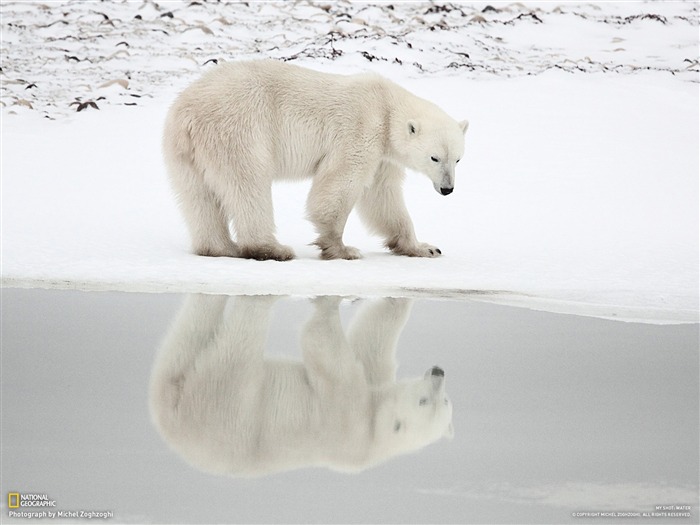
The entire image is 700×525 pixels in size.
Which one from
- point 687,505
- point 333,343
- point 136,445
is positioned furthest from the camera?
point 333,343

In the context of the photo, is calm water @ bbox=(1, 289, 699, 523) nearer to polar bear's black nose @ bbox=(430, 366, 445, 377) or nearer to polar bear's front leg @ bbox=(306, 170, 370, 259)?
polar bear's black nose @ bbox=(430, 366, 445, 377)

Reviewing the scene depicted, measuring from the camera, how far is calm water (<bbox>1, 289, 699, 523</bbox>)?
89.7 inches

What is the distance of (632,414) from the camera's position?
2965 millimetres

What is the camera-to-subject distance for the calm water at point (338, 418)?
7.48 feet

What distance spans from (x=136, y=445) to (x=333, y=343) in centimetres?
126

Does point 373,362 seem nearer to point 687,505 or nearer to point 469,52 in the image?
point 687,505

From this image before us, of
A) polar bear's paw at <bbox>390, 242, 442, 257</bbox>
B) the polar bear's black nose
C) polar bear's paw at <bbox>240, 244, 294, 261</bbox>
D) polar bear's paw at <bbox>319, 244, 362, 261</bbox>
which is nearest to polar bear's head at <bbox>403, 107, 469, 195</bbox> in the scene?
polar bear's paw at <bbox>390, 242, 442, 257</bbox>

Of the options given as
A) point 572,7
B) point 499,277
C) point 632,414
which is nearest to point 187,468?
point 632,414

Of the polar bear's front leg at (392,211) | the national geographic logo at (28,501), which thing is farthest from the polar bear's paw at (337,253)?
the national geographic logo at (28,501)

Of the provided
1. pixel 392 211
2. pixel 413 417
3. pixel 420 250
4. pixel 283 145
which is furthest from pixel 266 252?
pixel 413 417

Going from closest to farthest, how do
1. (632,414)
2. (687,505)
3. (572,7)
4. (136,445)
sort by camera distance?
(687,505)
(136,445)
(632,414)
(572,7)

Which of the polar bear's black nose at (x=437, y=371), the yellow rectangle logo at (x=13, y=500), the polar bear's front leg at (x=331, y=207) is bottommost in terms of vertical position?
the polar bear's front leg at (x=331, y=207)

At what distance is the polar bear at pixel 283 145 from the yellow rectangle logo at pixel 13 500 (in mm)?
3741

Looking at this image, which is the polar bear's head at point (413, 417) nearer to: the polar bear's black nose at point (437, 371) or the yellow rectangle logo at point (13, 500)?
the polar bear's black nose at point (437, 371)
